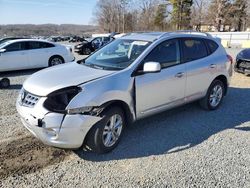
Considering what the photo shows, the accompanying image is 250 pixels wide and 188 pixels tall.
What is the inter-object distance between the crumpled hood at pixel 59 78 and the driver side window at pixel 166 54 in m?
0.89

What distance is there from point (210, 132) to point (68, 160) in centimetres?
252

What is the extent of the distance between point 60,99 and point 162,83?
1.82 m

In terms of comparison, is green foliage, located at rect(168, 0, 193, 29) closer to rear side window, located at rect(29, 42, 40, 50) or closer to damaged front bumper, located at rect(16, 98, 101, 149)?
rear side window, located at rect(29, 42, 40, 50)

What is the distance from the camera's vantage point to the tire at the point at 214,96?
5.86m

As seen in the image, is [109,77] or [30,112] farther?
[109,77]

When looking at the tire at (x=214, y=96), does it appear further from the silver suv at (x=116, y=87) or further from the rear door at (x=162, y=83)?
the rear door at (x=162, y=83)

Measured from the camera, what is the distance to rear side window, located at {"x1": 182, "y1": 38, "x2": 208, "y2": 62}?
5.21m

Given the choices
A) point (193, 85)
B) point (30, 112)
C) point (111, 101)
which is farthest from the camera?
point (193, 85)

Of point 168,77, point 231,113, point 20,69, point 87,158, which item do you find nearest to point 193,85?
point 168,77

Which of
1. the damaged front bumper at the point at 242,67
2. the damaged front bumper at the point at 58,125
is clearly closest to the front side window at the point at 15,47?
the damaged front bumper at the point at 58,125

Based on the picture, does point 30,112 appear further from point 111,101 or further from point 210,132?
point 210,132

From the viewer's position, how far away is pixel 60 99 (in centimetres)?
Result: 364

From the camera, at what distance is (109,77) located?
398 centimetres

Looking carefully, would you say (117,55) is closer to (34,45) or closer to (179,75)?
(179,75)
